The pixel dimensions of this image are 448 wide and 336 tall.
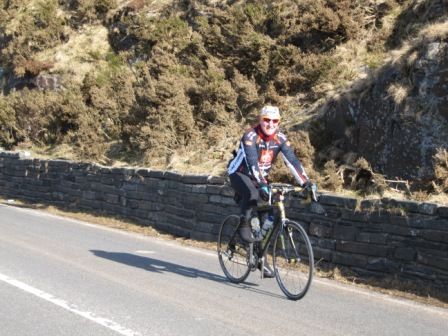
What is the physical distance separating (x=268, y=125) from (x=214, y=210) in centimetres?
405

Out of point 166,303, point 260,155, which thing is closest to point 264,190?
point 260,155

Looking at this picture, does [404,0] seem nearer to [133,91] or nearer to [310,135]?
[310,135]

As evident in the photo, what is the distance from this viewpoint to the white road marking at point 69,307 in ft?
18.1

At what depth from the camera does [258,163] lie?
709 cm

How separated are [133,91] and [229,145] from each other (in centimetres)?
592

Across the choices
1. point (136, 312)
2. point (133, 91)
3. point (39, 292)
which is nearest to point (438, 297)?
point (136, 312)

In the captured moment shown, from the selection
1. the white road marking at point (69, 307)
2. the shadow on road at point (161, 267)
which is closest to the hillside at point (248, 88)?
the shadow on road at point (161, 267)

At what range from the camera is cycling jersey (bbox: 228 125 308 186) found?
22.7 feet

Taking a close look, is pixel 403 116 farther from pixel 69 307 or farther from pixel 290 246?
pixel 69 307

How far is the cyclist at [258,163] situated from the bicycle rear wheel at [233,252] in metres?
0.33

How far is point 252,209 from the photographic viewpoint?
24.2 feet

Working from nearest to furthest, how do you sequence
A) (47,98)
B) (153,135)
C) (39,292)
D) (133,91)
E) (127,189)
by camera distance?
1. (39,292)
2. (127,189)
3. (153,135)
4. (133,91)
5. (47,98)

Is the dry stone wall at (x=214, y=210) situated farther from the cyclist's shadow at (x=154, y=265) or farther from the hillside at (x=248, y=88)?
the cyclist's shadow at (x=154, y=265)

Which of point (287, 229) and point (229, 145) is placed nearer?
point (287, 229)
